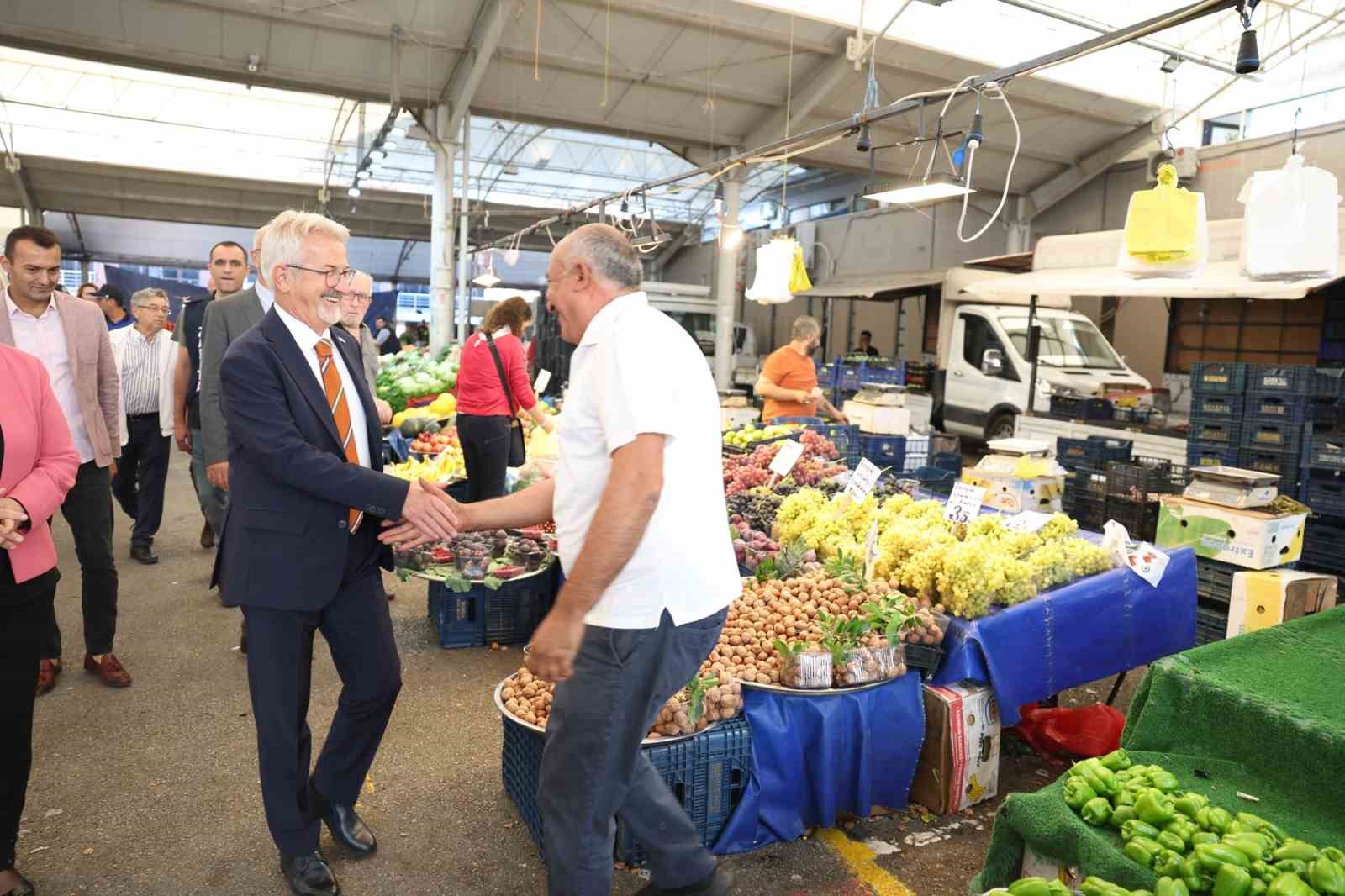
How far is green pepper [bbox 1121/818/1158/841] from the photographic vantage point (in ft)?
6.18

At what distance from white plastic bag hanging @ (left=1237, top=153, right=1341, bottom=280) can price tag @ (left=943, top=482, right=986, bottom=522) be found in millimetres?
1937

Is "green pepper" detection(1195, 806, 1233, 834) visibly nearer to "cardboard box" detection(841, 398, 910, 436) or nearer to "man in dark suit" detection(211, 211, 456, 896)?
"man in dark suit" detection(211, 211, 456, 896)

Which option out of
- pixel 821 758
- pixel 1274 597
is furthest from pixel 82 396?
pixel 1274 597

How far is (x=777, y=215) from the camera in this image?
24.4 meters

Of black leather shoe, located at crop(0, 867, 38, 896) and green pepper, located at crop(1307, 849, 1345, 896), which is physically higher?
green pepper, located at crop(1307, 849, 1345, 896)

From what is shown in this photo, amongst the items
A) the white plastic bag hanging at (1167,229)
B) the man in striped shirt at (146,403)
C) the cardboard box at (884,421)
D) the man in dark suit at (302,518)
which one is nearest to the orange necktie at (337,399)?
the man in dark suit at (302,518)

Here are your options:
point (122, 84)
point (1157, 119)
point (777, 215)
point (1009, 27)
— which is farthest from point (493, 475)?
point (777, 215)

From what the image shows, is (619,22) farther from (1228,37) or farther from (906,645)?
(906,645)

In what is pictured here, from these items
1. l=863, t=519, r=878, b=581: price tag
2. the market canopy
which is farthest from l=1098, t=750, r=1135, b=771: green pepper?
the market canopy

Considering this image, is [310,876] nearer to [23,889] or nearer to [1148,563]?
[23,889]

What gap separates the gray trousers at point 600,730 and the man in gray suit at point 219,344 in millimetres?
2198

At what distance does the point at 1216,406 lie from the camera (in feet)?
21.3

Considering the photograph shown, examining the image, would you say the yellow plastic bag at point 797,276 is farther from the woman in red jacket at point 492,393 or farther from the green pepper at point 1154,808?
the green pepper at point 1154,808

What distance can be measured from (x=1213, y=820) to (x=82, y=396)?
4184mm
